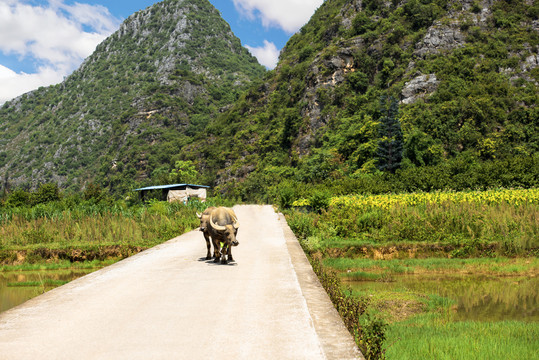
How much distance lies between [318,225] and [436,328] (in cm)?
991

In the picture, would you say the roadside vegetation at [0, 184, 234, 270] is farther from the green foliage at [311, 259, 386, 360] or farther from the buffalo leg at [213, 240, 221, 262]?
the green foliage at [311, 259, 386, 360]

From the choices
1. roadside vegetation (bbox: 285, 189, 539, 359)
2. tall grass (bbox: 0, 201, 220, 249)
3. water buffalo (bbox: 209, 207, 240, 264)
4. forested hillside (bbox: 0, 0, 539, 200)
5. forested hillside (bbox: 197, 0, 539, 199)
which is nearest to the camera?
roadside vegetation (bbox: 285, 189, 539, 359)

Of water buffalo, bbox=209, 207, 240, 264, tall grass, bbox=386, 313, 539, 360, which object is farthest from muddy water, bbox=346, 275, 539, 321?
water buffalo, bbox=209, 207, 240, 264

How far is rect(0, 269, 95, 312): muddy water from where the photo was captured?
35.3 ft

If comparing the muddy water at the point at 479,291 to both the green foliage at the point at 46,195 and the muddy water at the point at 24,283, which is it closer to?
the muddy water at the point at 24,283

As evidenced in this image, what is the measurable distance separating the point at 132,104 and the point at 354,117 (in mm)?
96661

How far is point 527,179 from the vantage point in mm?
28141

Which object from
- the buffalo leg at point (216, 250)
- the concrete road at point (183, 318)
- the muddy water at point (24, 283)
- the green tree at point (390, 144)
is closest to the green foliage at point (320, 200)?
the muddy water at point (24, 283)

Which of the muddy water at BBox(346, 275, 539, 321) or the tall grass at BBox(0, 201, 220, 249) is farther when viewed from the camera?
the tall grass at BBox(0, 201, 220, 249)

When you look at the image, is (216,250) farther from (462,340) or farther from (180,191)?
(180,191)

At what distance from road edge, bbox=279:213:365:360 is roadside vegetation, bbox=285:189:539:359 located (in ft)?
1.43

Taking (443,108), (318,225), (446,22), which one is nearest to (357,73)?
(446,22)

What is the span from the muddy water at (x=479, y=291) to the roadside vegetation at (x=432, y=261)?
6cm

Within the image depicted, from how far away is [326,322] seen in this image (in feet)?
16.0
